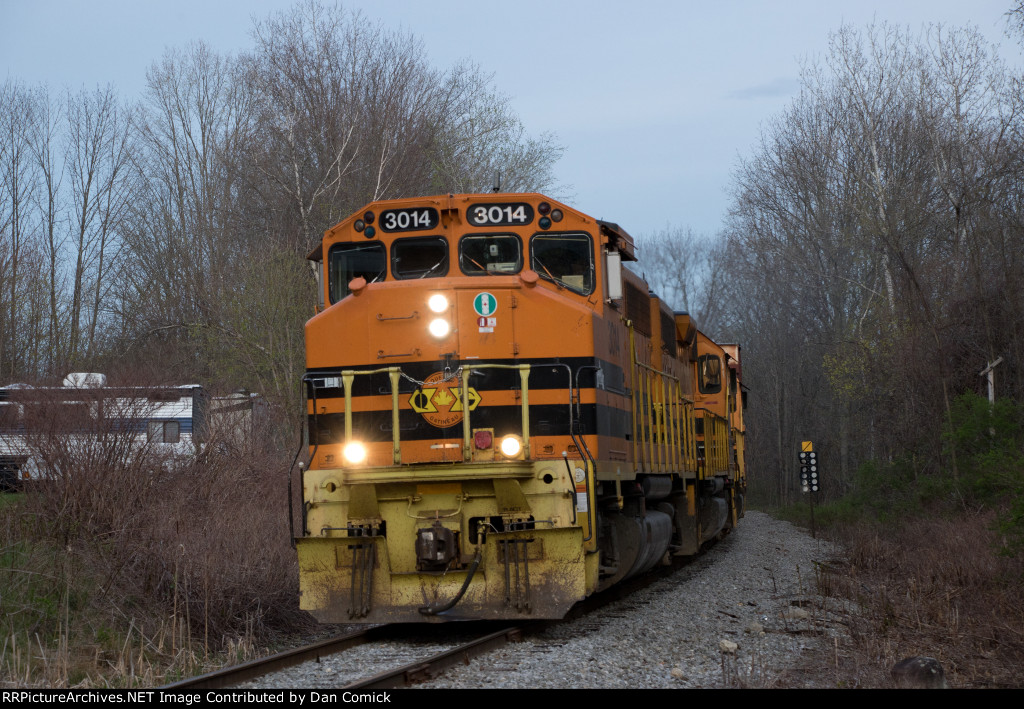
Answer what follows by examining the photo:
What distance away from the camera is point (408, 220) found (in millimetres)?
9336

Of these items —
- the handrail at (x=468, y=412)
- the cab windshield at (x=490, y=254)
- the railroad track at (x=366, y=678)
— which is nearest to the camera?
the railroad track at (x=366, y=678)

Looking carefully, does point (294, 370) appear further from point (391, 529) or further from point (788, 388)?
point (788, 388)

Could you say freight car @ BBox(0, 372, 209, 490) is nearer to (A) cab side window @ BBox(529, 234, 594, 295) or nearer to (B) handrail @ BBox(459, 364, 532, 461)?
(B) handrail @ BBox(459, 364, 532, 461)

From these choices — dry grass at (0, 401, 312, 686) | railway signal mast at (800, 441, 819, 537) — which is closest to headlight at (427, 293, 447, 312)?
dry grass at (0, 401, 312, 686)

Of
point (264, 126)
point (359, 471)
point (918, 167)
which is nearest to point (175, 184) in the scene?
point (264, 126)

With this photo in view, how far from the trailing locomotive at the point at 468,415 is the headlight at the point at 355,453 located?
0.05ft

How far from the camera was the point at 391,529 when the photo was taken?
8375 millimetres

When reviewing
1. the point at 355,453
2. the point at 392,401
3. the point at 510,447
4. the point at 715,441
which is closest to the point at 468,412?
the point at 510,447

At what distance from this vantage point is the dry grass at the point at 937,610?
697cm

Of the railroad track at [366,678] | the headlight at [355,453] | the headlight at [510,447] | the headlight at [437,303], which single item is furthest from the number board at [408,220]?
the railroad track at [366,678]

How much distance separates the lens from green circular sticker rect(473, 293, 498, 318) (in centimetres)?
890

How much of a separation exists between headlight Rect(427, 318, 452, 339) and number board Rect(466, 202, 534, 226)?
3.38 feet

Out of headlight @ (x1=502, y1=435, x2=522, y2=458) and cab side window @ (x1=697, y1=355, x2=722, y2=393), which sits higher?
cab side window @ (x1=697, y1=355, x2=722, y2=393)

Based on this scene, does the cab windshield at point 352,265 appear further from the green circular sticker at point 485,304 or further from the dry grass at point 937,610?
the dry grass at point 937,610
